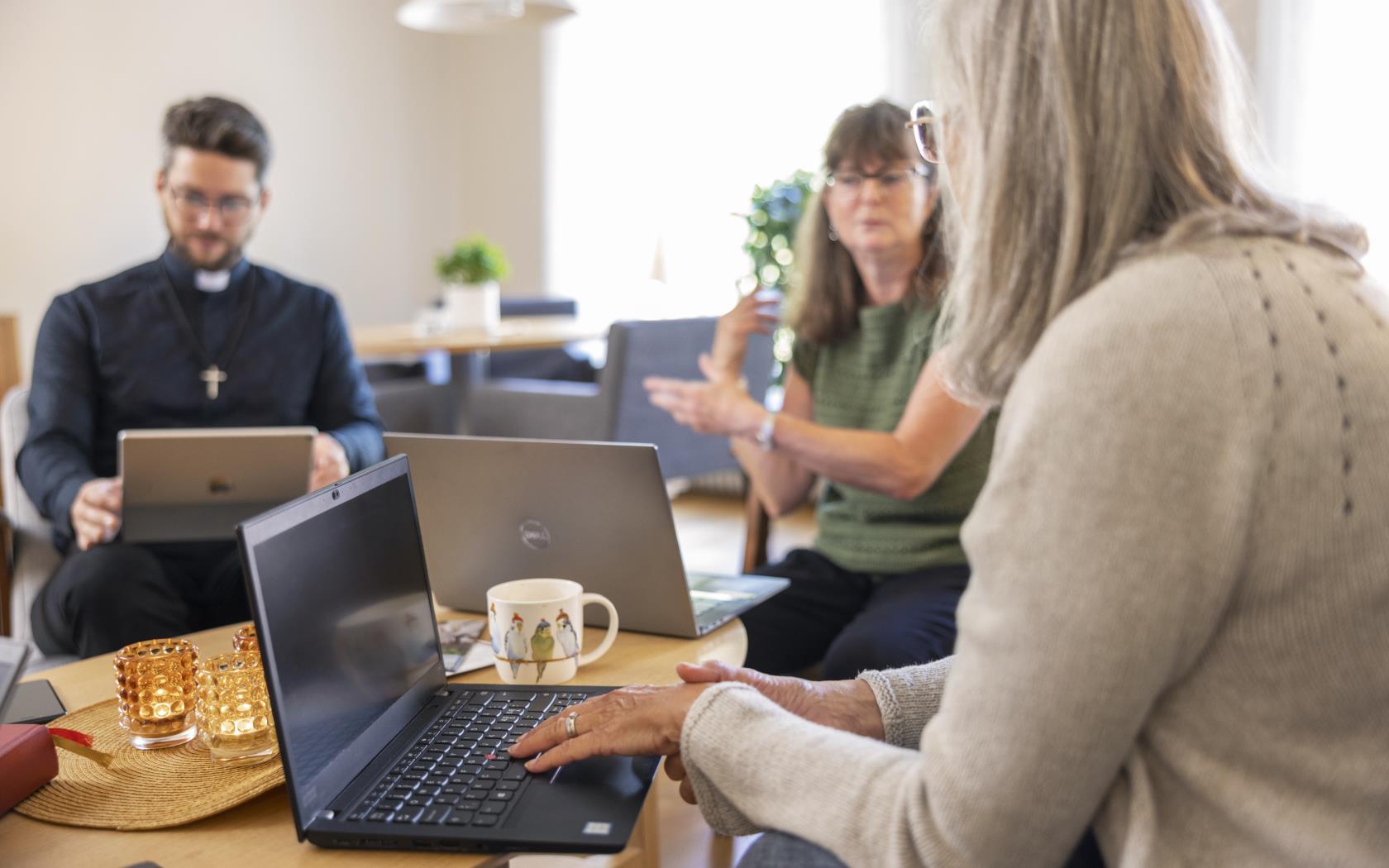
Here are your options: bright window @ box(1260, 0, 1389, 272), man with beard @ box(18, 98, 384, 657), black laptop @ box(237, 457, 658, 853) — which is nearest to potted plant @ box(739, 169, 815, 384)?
bright window @ box(1260, 0, 1389, 272)

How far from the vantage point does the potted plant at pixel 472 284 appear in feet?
13.8

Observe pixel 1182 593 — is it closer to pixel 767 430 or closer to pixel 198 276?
pixel 767 430

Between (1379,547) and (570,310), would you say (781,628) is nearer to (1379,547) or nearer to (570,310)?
(1379,547)

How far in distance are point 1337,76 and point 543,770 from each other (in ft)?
12.4

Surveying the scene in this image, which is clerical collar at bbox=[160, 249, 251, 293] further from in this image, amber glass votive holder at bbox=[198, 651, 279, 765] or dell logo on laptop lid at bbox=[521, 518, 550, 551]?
amber glass votive holder at bbox=[198, 651, 279, 765]

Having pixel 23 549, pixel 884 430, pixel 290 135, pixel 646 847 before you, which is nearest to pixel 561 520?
pixel 646 847

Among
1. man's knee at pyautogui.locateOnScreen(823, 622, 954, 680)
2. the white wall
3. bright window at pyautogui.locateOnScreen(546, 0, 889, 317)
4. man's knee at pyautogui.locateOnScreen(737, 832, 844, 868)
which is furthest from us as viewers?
bright window at pyautogui.locateOnScreen(546, 0, 889, 317)

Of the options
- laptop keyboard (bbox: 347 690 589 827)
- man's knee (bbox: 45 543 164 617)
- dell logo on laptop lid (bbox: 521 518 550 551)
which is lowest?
man's knee (bbox: 45 543 164 617)

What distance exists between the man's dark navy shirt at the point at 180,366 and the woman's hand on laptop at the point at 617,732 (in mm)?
1440

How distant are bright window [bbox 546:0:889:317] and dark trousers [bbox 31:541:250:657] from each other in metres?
3.12

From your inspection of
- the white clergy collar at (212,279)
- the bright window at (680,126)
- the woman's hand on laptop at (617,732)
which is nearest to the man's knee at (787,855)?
the woman's hand on laptop at (617,732)

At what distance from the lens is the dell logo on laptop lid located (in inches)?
55.3

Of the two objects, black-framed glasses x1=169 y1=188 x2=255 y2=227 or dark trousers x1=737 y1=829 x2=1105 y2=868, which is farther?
black-framed glasses x1=169 y1=188 x2=255 y2=227

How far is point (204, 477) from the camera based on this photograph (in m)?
1.89
